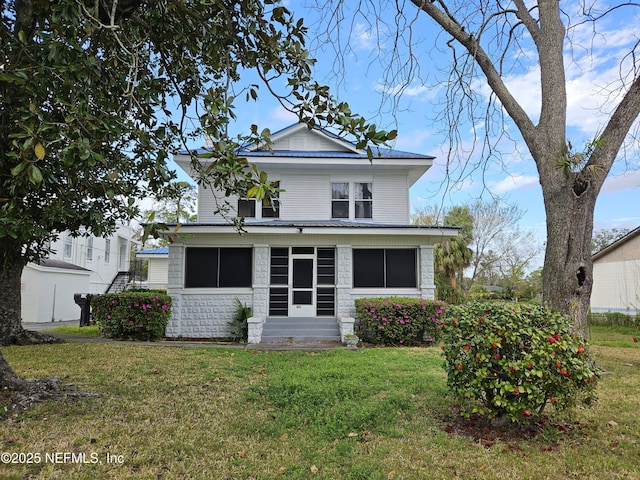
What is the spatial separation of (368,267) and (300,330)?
312 cm

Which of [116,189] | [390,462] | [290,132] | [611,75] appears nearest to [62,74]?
[116,189]

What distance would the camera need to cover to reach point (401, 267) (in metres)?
13.1

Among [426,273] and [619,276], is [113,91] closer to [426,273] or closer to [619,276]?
[426,273]

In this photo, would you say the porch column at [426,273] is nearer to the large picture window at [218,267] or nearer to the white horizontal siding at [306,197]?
the white horizontal siding at [306,197]

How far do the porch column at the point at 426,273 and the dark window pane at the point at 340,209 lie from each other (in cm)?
303

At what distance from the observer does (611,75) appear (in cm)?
637

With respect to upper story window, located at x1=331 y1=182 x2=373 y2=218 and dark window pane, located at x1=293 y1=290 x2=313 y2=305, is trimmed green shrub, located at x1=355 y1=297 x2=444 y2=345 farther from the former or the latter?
upper story window, located at x1=331 y1=182 x2=373 y2=218

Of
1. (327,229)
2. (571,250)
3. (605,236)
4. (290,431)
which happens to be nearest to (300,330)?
(327,229)

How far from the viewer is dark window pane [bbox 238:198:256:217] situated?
14.1 m

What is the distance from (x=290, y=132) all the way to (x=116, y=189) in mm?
12311

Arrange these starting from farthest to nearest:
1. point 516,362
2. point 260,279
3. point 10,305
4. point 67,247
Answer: point 67,247
point 260,279
point 10,305
point 516,362

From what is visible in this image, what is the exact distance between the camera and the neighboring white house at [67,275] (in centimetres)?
1780

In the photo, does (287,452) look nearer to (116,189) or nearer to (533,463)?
(533,463)

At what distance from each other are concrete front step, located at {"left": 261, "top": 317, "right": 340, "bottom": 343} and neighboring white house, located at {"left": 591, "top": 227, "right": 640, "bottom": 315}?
1719 centimetres
